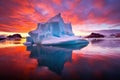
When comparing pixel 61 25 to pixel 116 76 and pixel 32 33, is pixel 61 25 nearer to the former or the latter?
pixel 32 33

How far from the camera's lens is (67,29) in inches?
335

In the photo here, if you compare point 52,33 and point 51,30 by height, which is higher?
point 51,30

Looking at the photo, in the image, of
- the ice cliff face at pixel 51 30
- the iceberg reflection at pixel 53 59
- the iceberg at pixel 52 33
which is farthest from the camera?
the ice cliff face at pixel 51 30

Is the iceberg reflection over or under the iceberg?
under

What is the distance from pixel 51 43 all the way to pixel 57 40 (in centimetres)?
35

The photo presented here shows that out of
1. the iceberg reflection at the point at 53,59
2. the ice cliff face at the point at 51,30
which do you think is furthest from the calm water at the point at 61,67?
the ice cliff face at the point at 51,30

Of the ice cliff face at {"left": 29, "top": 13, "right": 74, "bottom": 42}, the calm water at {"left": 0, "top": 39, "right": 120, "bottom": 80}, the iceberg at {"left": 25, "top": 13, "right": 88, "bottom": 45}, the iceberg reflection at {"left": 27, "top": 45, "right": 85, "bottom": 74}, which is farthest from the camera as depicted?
the ice cliff face at {"left": 29, "top": 13, "right": 74, "bottom": 42}

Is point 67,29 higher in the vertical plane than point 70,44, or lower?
higher

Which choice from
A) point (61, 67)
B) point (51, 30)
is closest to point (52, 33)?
point (51, 30)

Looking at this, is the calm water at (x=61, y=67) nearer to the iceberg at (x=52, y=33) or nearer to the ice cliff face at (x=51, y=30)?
the iceberg at (x=52, y=33)

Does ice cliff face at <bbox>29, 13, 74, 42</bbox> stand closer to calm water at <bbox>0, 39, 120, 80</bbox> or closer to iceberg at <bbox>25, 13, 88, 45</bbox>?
iceberg at <bbox>25, 13, 88, 45</bbox>

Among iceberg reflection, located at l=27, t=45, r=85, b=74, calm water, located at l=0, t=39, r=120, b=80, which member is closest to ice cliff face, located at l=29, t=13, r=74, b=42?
iceberg reflection, located at l=27, t=45, r=85, b=74

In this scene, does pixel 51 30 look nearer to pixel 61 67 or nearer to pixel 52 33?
pixel 52 33

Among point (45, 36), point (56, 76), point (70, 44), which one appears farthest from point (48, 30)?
point (56, 76)
